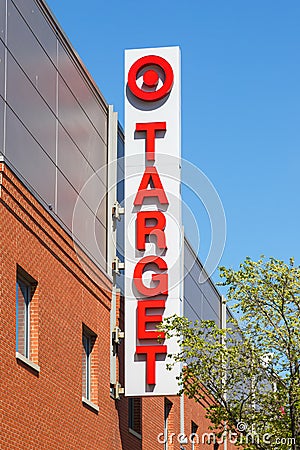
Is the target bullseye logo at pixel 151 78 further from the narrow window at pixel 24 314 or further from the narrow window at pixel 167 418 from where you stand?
the narrow window at pixel 167 418

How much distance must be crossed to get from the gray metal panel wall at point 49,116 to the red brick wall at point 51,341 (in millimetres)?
906

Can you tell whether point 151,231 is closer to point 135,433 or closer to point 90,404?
point 90,404

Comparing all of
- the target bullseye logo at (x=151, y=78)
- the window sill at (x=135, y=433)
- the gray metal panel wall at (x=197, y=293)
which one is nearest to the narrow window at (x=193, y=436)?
the gray metal panel wall at (x=197, y=293)

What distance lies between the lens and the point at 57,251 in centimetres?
2569

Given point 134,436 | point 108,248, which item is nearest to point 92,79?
point 108,248

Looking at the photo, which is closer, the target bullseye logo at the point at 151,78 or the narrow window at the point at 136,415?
the target bullseye logo at the point at 151,78

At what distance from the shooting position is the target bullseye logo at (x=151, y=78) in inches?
1253

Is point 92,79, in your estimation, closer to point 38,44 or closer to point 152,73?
point 152,73

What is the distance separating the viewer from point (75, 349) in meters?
27.2

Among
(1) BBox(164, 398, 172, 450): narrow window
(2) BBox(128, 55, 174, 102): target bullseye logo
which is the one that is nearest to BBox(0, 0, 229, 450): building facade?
(2) BBox(128, 55, 174, 102): target bullseye logo

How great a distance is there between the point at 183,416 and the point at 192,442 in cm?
239

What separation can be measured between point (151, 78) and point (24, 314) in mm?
11099

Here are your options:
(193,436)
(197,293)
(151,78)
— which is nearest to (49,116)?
(151,78)

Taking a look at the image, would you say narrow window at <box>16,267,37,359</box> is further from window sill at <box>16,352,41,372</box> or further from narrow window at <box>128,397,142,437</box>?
narrow window at <box>128,397,142,437</box>
